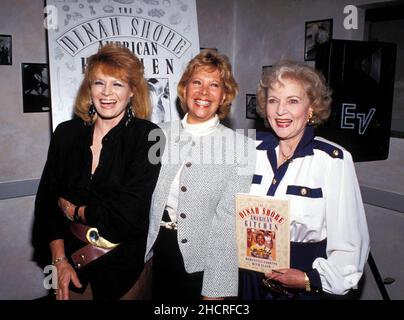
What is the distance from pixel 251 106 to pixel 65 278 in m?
2.78

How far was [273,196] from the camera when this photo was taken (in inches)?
67.4

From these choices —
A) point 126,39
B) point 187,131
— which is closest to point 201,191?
point 187,131

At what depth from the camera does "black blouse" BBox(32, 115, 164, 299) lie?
1794mm

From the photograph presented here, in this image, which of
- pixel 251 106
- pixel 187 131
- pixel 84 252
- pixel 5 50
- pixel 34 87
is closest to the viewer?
pixel 84 252

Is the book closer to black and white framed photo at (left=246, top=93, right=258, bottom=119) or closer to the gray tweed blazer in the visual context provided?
the gray tweed blazer

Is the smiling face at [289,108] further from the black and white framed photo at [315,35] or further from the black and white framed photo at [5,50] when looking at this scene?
the black and white framed photo at [5,50]

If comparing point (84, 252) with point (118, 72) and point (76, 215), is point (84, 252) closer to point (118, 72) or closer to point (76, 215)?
point (76, 215)

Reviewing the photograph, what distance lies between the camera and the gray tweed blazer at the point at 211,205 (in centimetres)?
181

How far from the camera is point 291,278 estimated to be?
1.67 m

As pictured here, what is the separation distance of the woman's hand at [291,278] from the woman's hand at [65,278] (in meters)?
0.91

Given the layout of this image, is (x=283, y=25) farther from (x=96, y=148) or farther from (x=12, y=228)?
(x=12, y=228)

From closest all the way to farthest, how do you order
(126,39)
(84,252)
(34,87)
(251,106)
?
1. (84,252)
2. (126,39)
3. (34,87)
4. (251,106)

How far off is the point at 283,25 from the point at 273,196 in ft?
7.95

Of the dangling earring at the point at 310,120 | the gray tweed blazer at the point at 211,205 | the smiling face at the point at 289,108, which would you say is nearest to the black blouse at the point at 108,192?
the gray tweed blazer at the point at 211,205
